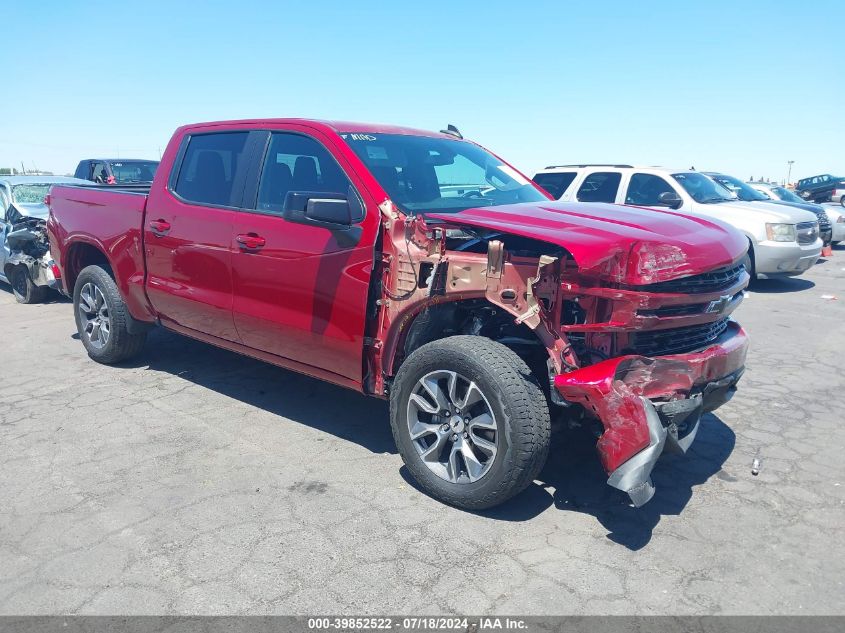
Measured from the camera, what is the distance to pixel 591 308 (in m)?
3.22

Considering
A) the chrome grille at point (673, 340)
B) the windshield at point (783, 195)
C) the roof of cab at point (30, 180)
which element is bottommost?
the chrome grille at point (673, 340)

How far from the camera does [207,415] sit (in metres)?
4.86

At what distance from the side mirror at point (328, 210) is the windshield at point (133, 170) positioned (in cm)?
1098

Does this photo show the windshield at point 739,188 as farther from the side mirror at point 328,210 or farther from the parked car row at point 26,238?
the side mirror at point 328,210

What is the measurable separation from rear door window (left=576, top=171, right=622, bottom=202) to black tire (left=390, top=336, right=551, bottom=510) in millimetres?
7660

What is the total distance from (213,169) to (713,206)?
8.22 m

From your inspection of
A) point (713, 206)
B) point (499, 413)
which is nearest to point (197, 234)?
point (499, 413)

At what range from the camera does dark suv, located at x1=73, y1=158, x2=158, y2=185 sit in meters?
13.1

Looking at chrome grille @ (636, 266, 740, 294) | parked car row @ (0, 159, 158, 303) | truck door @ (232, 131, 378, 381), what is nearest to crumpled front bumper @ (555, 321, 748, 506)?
chrome grille @ (636, 266, 740, 294)

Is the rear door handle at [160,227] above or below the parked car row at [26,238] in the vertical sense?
above

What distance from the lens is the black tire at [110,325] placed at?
5695mm

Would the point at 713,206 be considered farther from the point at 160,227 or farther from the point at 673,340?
the point at 160,227

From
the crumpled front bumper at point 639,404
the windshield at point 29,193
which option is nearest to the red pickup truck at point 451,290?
the crumpled front bumper at point 639,404

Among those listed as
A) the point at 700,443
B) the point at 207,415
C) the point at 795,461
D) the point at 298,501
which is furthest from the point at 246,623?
the point at 795,461
